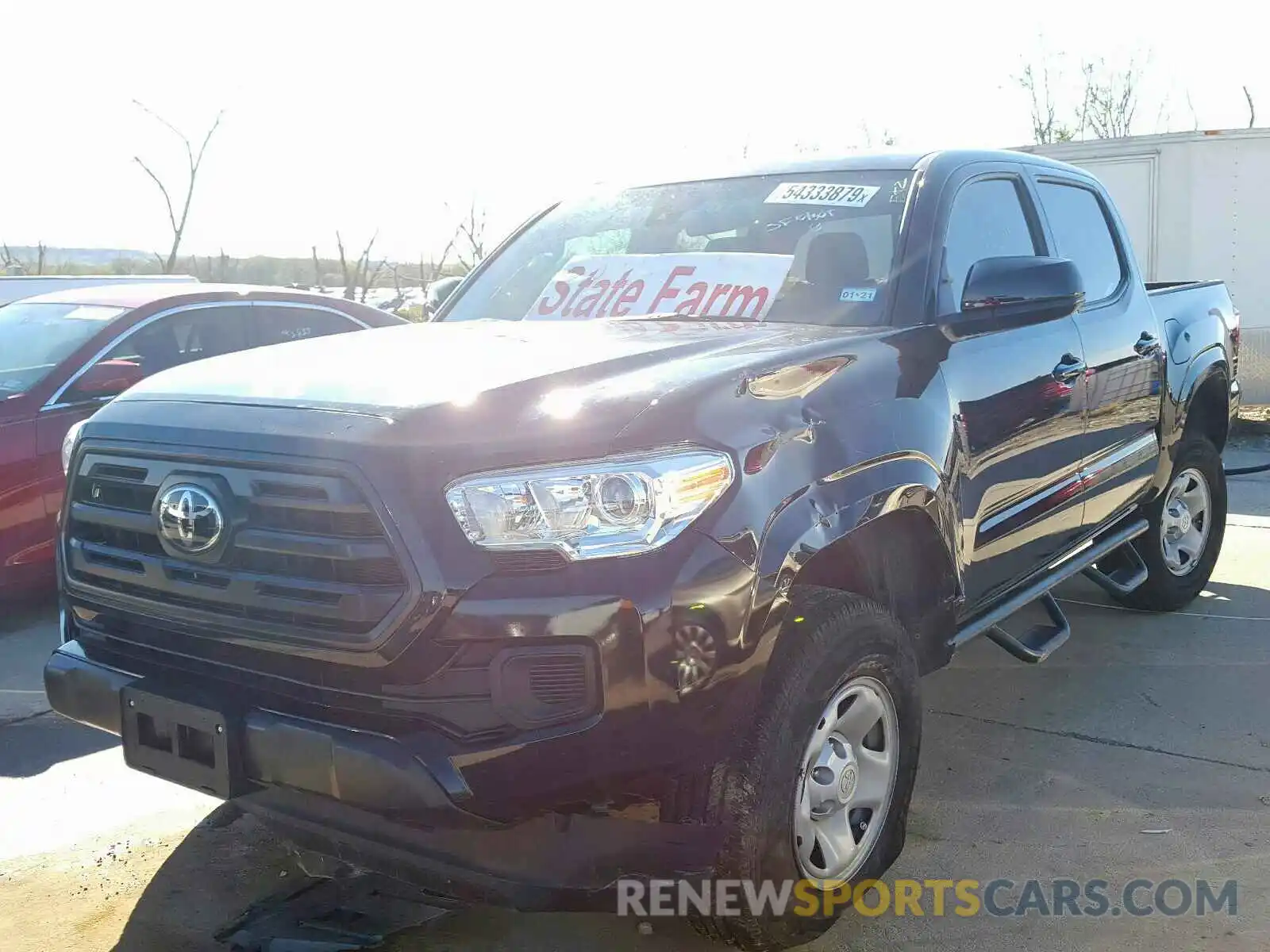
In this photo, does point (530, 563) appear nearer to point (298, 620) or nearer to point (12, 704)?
point (298, 620)

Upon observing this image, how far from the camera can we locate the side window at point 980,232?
11.5 ft

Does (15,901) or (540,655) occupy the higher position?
(540,655)

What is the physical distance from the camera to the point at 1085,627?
212 inches

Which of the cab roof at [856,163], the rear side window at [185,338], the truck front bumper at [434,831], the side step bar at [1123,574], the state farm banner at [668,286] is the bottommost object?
the side step bar at [1123,574]

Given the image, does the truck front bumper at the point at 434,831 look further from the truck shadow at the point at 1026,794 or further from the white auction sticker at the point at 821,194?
the white auction sticker at the point at 821,194

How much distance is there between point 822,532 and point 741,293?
1.12 meters

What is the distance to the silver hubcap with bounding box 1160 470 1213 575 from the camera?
544 cm

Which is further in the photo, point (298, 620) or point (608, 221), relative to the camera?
point (608, 221)

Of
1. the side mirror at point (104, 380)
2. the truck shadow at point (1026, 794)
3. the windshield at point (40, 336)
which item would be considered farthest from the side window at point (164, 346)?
the truck shadow at point (1026, 794)

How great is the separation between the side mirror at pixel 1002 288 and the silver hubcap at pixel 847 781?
1098mm

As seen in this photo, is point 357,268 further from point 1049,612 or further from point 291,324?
point 1049,612

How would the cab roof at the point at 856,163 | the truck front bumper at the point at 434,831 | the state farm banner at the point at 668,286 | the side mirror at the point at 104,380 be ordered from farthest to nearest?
the side mirror at the point at 104,380, the cab roof at the point at 856,163, the state farm banner at the point at 668,286, the truck front bumper at the point at 434,831

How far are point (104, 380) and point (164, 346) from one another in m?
0.60

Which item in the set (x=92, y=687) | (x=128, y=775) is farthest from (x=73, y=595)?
(x=128, y=775)
